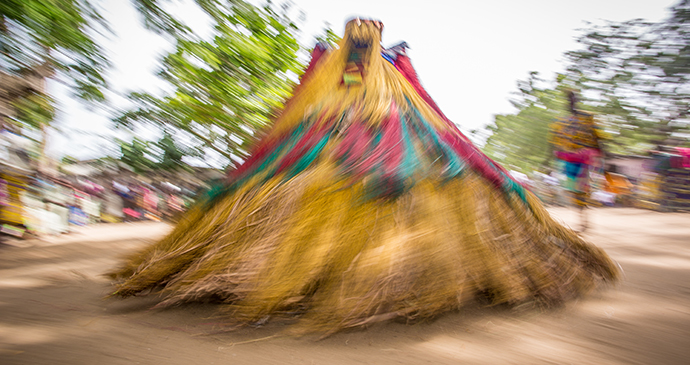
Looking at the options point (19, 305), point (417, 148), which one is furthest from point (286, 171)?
point (19, 305)

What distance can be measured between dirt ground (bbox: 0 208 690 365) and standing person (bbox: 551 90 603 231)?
1915mm

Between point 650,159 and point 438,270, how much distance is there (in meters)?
11.0

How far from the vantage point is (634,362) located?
3.54 feet

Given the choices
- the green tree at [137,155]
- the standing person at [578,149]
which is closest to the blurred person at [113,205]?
the green tree at [137,155]

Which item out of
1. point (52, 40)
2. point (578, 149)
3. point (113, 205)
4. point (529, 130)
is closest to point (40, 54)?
point (52, 40)

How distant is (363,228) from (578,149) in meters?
3.23

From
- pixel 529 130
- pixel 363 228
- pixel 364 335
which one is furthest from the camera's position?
pixel 529 130

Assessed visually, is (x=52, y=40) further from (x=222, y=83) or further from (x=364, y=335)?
(x=364, y=335)

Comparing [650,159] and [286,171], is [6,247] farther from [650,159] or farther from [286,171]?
[650,159]

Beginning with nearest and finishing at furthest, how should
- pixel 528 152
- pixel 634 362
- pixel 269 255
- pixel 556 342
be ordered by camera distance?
pixel 634 362
pixel 556 342
pixel 269 255
pixel 528 152

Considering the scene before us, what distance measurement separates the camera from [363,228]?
4.47 ft

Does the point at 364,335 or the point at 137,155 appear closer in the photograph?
the point at 364,335

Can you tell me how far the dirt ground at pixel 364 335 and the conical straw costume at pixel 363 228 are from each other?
0.07 meters

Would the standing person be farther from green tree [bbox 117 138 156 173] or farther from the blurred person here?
the blurred person
